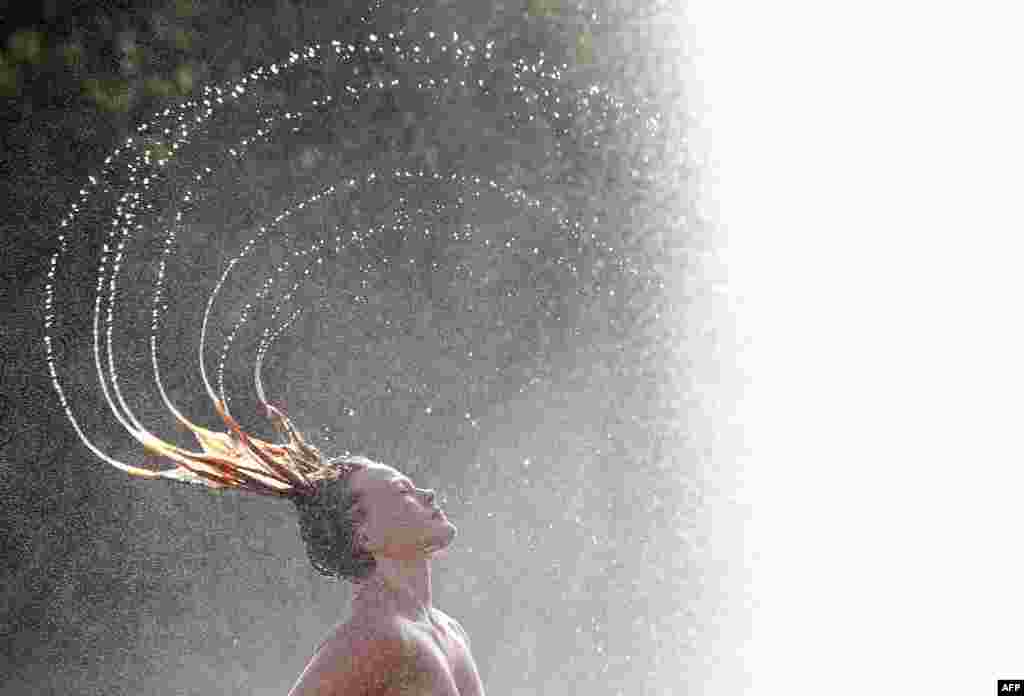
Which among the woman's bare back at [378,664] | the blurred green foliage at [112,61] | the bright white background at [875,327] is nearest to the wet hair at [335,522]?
the woman's bare back at [378,664]

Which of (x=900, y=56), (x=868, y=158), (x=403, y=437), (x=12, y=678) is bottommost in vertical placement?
(x=12, y=678)

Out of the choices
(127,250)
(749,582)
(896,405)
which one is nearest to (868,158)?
(896,405)

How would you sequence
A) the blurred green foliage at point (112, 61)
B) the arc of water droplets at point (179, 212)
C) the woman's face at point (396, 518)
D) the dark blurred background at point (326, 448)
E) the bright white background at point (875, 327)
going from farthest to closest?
the blurred green foliage at point (112, 61) → the arc of water droplets at point (179, 212) → the dark blurred background at point (326, 448) → the bright white background at point (875, 327) → the woman's face at point (396, 518)

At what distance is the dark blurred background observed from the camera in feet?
16.3

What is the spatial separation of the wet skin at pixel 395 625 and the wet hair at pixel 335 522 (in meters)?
0.02

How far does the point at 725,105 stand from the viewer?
226 inches

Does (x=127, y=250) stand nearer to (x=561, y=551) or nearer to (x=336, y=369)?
(x=336, y=369)

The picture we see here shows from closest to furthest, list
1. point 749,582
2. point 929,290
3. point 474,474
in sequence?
1. point 749,582
2. point 929,290
3. point 474,474

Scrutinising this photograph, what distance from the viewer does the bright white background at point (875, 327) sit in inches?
178

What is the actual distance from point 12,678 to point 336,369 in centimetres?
168

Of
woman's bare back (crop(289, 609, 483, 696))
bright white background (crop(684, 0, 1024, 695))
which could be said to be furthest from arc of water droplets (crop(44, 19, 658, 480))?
woman's bare back (crop(289, 609, 483, 696))

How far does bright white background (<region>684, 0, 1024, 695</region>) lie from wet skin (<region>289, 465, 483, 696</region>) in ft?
6.92

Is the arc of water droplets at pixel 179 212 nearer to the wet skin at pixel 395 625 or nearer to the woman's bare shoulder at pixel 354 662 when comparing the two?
the wet skin at pixel 395 625

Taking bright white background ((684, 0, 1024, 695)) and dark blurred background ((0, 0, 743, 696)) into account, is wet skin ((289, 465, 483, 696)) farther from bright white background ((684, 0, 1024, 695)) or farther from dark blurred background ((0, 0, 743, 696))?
dark blurred background ((0, 0, 743, 696))
